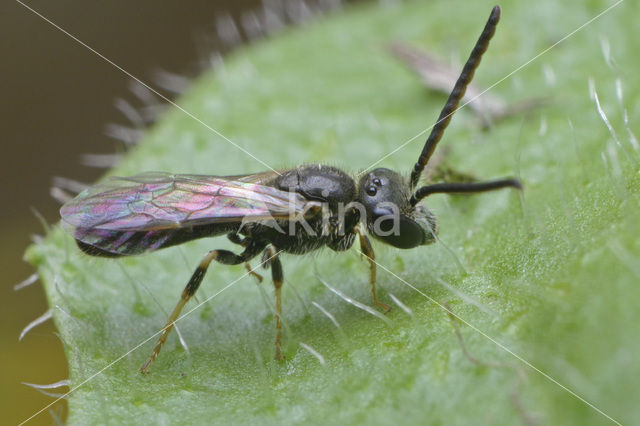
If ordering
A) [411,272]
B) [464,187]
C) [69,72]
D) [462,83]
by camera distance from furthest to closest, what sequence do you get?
[69,72], [411,272], [462,83], [464,187]

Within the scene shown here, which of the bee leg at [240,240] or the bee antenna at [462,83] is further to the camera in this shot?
the bee leg at [240,240]

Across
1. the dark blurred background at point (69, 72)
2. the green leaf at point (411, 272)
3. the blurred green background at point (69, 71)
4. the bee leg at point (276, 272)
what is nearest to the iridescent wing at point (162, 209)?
the bee leg at point (276, 272)

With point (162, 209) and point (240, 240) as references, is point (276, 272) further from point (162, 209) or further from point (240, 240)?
point (162, 209)

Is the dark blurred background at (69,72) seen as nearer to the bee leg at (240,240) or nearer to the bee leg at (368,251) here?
the bee leg at (240,240)


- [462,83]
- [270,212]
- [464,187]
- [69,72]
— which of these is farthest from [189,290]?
[69,72]

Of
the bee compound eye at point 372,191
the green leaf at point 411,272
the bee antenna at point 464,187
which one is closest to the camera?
the green leaf at point 411,272

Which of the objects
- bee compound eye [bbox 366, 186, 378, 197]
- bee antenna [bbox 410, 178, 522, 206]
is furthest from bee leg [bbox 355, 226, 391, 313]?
bee antenna [bbox 410, 178, 522, 206]

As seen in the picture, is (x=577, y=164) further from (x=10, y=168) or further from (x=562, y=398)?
(x=10, y=168)
